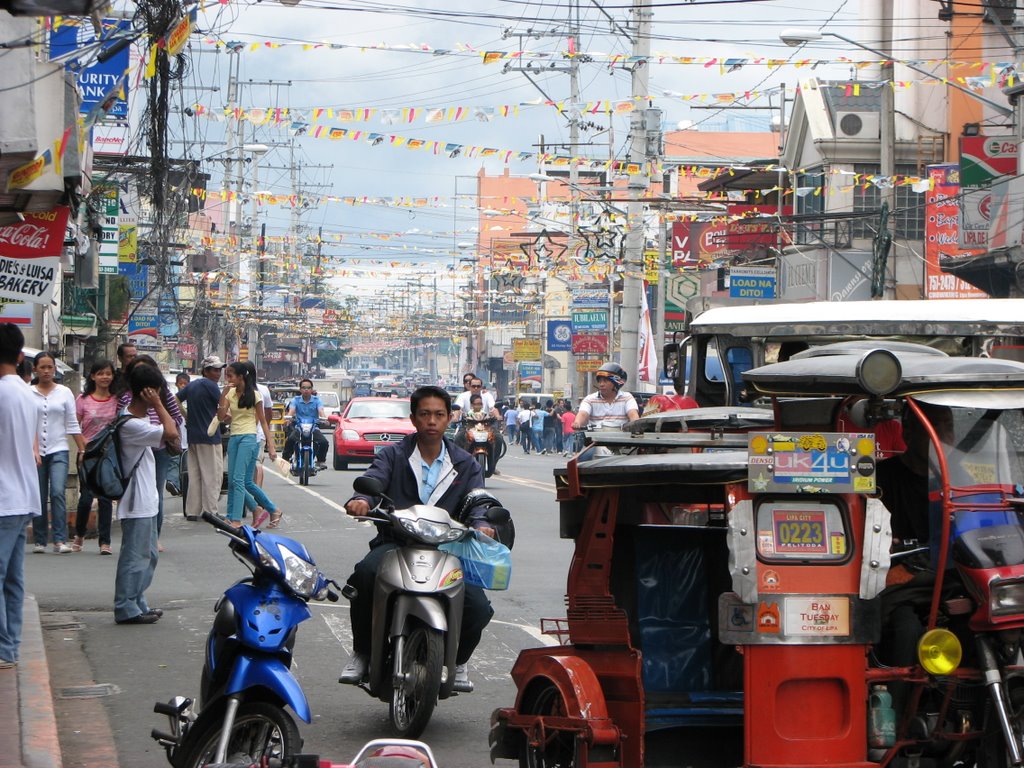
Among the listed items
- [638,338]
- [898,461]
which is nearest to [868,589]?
[898,461]

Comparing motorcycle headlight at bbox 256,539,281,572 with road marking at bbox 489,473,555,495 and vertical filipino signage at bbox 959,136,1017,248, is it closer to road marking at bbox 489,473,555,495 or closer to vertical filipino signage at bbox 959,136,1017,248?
road marking at bbox 489,473,555,495

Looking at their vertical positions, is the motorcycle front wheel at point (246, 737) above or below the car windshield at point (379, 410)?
above

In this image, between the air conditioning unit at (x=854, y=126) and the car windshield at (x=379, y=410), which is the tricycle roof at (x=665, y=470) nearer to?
the car windshield at (x=379, y=410)

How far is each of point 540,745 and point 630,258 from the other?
935 inches

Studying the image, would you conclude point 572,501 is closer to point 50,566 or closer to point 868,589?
point 868,589

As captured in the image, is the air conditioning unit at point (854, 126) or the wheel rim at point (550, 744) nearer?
the wheel rim at point (550, 744)

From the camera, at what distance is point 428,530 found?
22.8 feet

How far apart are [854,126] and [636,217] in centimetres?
1289

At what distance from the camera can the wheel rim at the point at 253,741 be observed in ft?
18.0

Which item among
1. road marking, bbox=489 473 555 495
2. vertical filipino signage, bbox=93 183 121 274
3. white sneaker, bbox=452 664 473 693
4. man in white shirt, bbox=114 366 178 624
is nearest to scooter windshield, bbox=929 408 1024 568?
white sneaker, bbox=452 664 473 693

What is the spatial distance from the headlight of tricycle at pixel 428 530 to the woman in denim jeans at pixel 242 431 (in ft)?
32.2

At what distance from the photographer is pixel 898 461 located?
227 inches

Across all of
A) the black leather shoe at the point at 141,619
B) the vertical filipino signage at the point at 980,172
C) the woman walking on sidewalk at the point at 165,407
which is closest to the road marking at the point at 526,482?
the vertical filipino signage at the point at 980,172

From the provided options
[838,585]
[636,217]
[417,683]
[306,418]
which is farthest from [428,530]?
[636,217]
